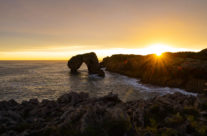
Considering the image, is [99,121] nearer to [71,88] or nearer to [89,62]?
[71,88]

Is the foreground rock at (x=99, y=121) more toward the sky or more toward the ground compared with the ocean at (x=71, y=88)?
more toward the sky

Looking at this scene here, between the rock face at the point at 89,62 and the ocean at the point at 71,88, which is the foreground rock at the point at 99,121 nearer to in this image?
the ocean at the point at 71,88

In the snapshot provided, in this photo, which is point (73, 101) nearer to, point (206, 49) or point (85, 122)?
point (85, 122)

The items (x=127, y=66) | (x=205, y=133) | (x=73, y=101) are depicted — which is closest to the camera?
(x=205, y=133)

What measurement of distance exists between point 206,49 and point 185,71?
69.5 ft

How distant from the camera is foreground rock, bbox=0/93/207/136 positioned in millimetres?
6641

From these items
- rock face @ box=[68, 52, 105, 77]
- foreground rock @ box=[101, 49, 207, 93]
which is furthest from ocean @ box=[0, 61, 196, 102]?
rock face @ box=[68, 52, 105, 77]

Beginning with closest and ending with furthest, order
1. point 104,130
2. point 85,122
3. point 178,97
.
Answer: point 104,130 → point 85,122 → point 178,97

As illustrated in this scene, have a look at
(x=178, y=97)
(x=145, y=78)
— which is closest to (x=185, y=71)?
(x=145, y=78)

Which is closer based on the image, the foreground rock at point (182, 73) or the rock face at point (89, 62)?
the foreground rock at point (182, 73)

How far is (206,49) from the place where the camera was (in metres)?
51.1

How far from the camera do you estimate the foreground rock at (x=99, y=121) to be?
21.8ft

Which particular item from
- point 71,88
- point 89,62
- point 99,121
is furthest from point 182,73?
point 89,62

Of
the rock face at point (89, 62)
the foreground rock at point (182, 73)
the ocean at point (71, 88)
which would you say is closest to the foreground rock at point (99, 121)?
the ocean at point (71, 88)
